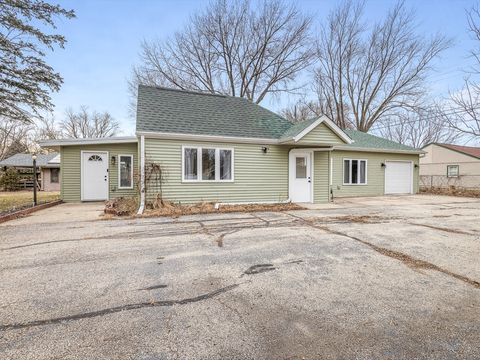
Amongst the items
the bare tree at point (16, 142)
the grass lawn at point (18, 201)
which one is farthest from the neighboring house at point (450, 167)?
the bare tree at point (16, 142)

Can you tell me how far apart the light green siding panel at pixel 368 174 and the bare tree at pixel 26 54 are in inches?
520

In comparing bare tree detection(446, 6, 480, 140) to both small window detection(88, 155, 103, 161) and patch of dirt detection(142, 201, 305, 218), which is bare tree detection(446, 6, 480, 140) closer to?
patch of dirt detection(142, 201, 305, 218)

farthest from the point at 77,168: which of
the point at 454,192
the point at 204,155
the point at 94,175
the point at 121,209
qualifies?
the point at 454,192

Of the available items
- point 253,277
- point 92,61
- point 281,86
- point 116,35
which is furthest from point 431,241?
point 281,86

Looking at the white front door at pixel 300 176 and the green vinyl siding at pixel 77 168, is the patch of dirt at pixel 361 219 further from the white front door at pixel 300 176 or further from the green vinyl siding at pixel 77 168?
the green vinyl siding at pixel 77 168

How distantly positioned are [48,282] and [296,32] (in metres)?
23.1

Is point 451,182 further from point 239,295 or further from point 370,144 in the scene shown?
point 239,295

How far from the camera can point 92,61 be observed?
1448cm

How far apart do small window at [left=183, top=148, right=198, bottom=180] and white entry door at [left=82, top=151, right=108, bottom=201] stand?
451cm

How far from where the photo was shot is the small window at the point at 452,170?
854 inches

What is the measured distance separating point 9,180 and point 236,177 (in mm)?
19068

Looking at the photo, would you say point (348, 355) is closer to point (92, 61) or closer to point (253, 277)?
point (253, 277)

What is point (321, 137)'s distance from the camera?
33.5 ft

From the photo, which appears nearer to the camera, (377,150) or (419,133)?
(377,150)
